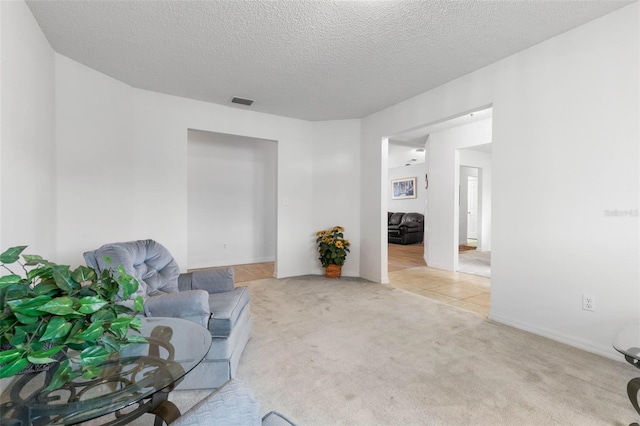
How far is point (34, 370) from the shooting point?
1.05m

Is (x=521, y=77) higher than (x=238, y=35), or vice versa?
(x=238, y=35)

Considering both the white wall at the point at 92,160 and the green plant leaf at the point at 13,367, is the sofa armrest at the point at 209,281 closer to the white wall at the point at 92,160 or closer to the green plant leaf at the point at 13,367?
the white wall at the point at 92,160

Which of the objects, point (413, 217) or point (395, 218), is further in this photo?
point (395, 218)

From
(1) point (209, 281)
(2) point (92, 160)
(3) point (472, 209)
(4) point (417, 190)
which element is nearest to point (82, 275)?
(1) point (209, 281)

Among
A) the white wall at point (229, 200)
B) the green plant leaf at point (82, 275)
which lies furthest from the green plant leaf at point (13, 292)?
the white wall at point (229, 200)

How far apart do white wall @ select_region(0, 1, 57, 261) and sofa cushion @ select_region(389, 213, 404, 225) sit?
26.9 feet

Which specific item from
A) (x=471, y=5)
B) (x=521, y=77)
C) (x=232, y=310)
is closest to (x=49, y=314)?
(x=232, y=310)

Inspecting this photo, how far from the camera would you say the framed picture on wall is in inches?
375

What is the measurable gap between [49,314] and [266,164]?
5.34m

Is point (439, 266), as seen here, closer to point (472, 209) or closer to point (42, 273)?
point (472, 209)

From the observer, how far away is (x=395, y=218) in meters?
9.38

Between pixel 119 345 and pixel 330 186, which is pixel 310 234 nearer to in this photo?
pixel 330 186

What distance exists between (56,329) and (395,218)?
362 inches

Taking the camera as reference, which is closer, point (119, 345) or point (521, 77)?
point (119, 345)
